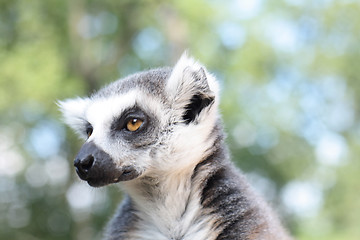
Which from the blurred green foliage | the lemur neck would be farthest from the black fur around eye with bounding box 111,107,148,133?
the blurred green foliage

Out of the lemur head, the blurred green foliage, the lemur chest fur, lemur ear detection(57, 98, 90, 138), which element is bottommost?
the lemur chest fur

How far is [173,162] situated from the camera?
2979 mm

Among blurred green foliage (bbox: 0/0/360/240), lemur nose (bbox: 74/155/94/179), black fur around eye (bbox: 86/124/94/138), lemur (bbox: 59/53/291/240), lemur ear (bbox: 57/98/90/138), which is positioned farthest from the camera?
blurred green foliage (bbox: 0/0/360/240)

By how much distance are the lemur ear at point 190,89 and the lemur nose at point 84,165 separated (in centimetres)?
75

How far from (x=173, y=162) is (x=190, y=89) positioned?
0.54m

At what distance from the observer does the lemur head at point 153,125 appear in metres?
2.88

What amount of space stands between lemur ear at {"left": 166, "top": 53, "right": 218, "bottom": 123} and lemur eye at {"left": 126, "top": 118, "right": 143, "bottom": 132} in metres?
0.30

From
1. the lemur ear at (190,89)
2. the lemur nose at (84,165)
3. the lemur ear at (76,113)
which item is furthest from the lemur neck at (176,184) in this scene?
the lemur ear at (76,113)

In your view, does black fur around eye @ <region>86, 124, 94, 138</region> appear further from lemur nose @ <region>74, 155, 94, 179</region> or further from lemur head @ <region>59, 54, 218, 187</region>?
lemur nose @ <region>74, 155, 94, 179</region>

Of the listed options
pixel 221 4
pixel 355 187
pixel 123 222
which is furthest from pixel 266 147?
pixel 123 222

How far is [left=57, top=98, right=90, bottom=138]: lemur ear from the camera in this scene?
3.50m

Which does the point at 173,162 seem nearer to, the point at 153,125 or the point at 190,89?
the point at 153,125

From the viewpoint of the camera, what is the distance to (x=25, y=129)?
17891 mm

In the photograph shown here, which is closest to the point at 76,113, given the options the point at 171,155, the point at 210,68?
the point at 171,155
